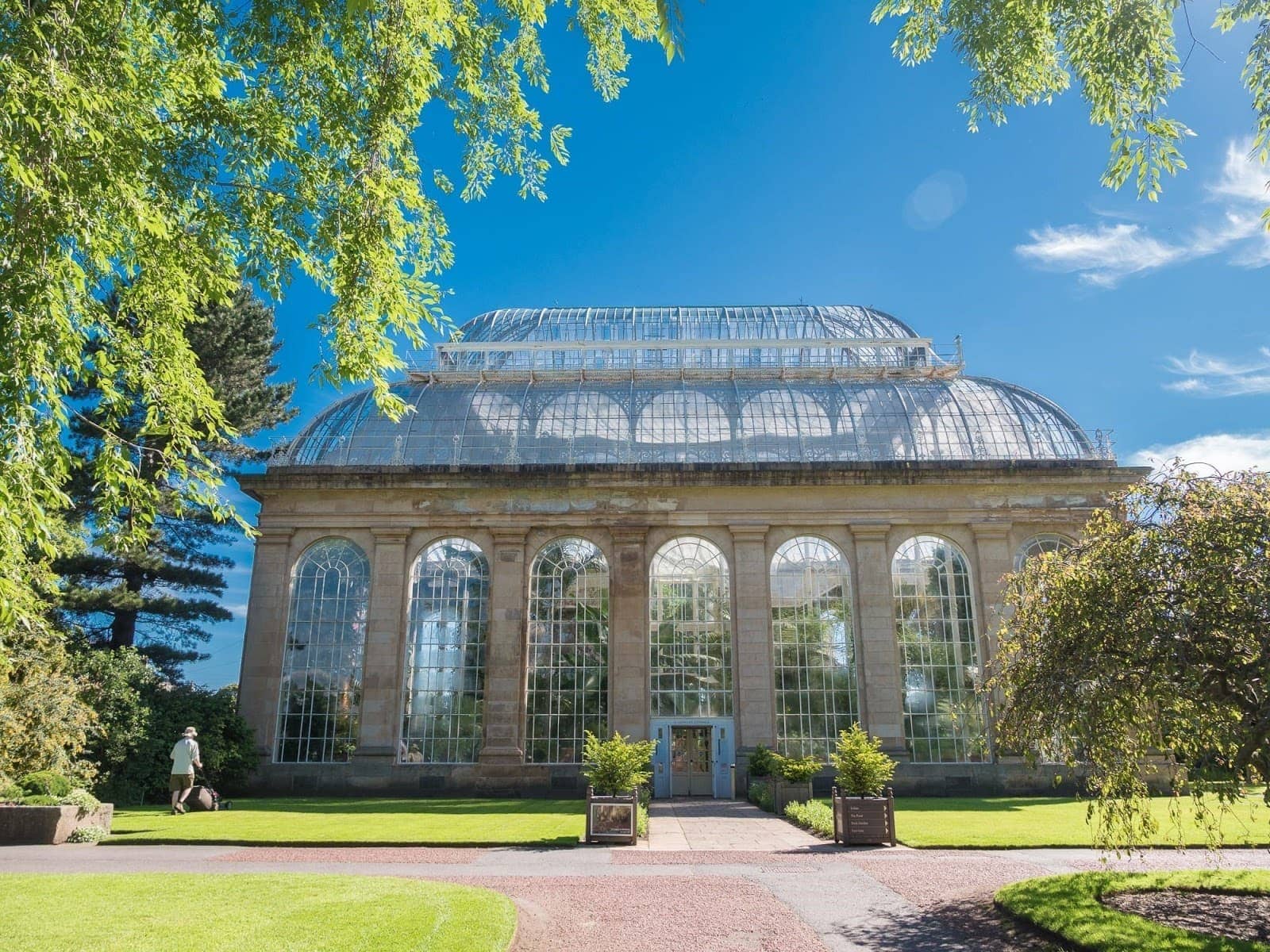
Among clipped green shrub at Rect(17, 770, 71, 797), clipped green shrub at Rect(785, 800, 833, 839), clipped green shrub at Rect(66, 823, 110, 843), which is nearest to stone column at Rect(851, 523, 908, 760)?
clipped green shrub at Rect(785, 800, 833, 839)

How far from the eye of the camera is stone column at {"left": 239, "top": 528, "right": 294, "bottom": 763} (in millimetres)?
28141

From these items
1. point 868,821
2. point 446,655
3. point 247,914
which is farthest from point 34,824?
point 868,821

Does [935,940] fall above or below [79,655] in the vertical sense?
below

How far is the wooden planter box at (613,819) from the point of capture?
16.2m

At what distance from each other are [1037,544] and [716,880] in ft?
70.7

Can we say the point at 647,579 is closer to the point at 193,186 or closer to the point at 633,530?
the point at 633,530

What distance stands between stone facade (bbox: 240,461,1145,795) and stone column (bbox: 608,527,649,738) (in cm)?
4

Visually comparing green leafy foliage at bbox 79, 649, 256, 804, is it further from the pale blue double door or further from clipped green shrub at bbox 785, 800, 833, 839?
clipped green shrub at bbox 785, 800, 833, 839

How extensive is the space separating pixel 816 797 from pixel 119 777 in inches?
803

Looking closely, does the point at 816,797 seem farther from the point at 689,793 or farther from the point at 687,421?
the point at 687,421

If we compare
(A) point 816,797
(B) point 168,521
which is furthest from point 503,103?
(B) point 168,521

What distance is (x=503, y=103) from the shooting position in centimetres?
1120

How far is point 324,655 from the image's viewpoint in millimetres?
28922

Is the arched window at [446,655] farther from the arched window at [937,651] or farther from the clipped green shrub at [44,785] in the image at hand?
the arched window at [937,651]
